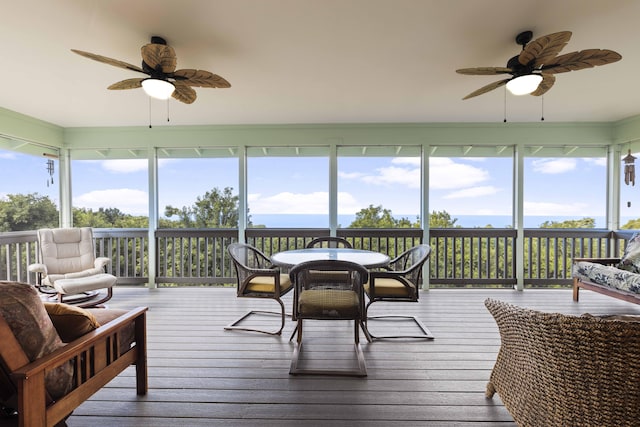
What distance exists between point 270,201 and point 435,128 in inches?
110

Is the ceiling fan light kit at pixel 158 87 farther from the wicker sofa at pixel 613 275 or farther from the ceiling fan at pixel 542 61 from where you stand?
the wicker sofa at pixel 613 275

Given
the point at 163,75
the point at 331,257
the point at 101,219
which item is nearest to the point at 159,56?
the point at 163,75

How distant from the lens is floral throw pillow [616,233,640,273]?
3400 millimetres

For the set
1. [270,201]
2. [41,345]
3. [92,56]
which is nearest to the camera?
[41,345]

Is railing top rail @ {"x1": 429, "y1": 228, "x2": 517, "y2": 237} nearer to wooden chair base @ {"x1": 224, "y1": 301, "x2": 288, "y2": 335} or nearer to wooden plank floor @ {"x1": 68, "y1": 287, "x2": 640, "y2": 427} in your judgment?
wooden plank floor @ {"x1": 68, "y1": 287, "x2": 640, "y2": 427}

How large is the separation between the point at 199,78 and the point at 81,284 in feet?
8.77

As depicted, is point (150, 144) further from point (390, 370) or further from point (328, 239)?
point (390, 370)

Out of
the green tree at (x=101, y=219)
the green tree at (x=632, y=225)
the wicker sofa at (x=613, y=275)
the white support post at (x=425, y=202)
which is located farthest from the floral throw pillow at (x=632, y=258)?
the green tree at (x=101, y=219)

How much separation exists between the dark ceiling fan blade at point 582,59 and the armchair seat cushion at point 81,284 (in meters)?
4.78

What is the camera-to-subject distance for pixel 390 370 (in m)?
2.06

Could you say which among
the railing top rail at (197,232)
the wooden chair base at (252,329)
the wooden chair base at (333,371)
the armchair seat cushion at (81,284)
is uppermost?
the railing top rail at (197,232)

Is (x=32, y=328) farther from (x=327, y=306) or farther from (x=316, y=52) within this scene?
(x=316, y=52)

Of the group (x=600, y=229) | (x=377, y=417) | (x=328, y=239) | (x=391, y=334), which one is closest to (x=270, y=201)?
(x=328, y=239)

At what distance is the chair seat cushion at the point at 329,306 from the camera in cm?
208
